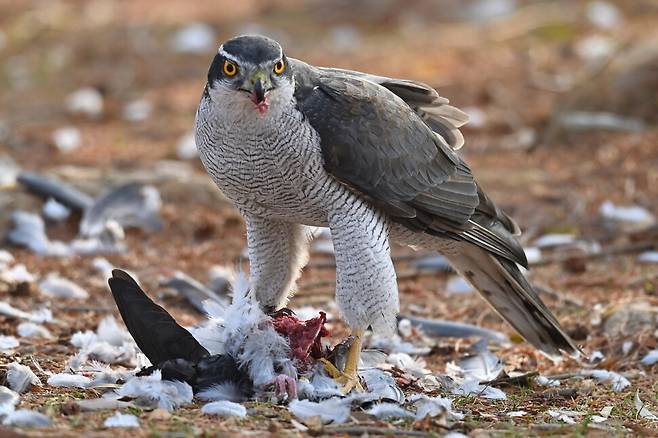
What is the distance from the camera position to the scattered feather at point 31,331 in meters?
5.79

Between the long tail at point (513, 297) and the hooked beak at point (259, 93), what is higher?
the hooked beak at point (259, 93)

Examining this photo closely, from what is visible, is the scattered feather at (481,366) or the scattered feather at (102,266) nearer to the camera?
the scattered feather at (481,366)

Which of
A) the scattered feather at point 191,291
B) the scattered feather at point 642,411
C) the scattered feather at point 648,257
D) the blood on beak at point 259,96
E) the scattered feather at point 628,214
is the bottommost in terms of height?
the scattered feather at point 642,411

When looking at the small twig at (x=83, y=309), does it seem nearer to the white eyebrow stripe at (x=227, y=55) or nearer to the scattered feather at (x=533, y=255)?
the white eyebrow stripe at (x=227, y=55)

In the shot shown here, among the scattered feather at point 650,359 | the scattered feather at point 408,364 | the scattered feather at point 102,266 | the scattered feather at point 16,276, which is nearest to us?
the scattered feather at point 408,364

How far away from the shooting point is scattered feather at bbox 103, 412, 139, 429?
3963 millimetres

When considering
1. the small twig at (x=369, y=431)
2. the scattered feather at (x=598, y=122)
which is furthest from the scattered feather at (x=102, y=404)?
the scattered feather at (x=598, y=122)

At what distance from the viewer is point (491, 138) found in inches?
429

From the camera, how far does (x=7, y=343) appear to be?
543 centimetres

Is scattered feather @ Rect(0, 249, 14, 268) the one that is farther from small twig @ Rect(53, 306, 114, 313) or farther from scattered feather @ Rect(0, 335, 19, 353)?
scattered feather @ Rect(0, 335, 19, 353)

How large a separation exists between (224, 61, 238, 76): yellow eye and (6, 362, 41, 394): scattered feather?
1485mm

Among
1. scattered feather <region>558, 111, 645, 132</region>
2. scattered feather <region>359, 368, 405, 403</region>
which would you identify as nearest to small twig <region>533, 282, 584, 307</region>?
scattered feather <region>359, 368, 405, 403</region>

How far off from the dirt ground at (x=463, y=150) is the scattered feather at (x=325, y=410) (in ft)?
0.19

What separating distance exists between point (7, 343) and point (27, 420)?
1596 millimetres
